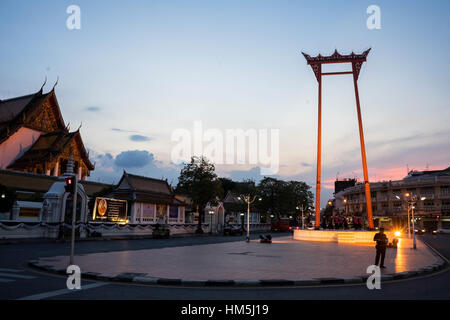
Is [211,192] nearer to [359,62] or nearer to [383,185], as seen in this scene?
[359,62]

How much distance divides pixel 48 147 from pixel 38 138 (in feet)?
11.5

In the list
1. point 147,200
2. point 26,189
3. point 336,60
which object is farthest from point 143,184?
point 336,60

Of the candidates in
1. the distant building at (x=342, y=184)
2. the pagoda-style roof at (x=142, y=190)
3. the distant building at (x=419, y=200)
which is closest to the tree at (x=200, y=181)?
the pagoda-style roof at (x=142, y=190)

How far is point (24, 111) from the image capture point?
50469 millimetres

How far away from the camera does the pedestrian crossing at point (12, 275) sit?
958 centimetres

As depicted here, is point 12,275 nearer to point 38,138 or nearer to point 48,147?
point 48,147

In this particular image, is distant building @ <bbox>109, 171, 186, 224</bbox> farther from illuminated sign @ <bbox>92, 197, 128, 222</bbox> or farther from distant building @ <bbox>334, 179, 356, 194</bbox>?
distant building @ <bbox>334, 179, 356, 194</bbox>

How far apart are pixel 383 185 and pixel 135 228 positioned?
186 ft

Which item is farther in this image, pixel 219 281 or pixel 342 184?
pixel 342 184

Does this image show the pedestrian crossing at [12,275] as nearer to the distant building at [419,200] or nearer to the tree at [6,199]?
the tree at [6,199]

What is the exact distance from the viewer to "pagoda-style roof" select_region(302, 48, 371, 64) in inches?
1281

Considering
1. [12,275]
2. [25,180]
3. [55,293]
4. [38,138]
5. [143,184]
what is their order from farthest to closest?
1. [38,138]
2. [143,184]
3. [25,180]
4. [12,275]
5. [55,293]

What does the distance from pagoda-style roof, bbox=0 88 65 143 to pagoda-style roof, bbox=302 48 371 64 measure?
127 ft

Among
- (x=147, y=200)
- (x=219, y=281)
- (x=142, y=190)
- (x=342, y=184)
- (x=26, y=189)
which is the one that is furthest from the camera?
(x=342, y=184)
